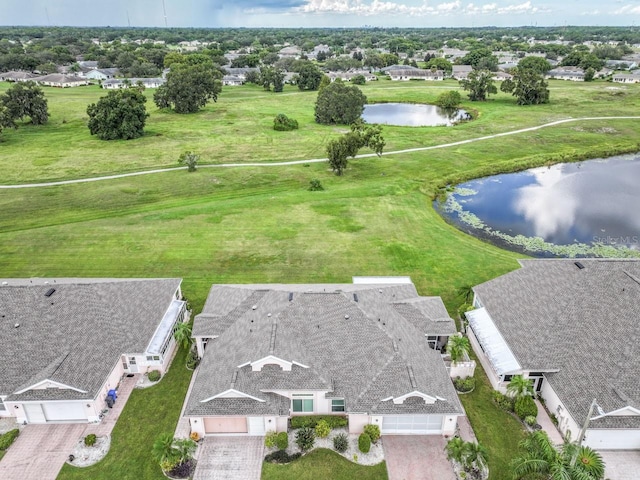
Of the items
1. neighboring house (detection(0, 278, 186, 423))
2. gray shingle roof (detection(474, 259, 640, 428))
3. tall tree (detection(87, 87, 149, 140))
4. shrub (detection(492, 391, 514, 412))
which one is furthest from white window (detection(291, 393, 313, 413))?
tall tree (detection(87, 87, 149, 140))

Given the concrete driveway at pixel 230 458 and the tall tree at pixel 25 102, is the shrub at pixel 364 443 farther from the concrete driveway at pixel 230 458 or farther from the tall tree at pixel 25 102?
the tall tree at pixel 25 102

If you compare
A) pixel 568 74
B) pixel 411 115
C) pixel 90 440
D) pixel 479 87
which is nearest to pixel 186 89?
pixel 411 115

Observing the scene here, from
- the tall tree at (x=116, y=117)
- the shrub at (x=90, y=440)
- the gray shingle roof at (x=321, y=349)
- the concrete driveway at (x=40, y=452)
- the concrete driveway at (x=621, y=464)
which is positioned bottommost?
the concrete driveway at (x=621, y=464)

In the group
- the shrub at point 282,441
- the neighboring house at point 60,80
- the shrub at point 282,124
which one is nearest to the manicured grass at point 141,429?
the shrub at point 282,441

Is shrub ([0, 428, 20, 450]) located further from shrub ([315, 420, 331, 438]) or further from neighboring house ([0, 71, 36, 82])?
neighboring house ([0, 71, 36, 82])

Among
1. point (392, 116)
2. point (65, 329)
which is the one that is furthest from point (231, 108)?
point (65, 329)

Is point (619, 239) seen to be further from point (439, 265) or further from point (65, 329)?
point (65, 329)

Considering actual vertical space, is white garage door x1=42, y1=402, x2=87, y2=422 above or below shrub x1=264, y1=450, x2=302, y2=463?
above
